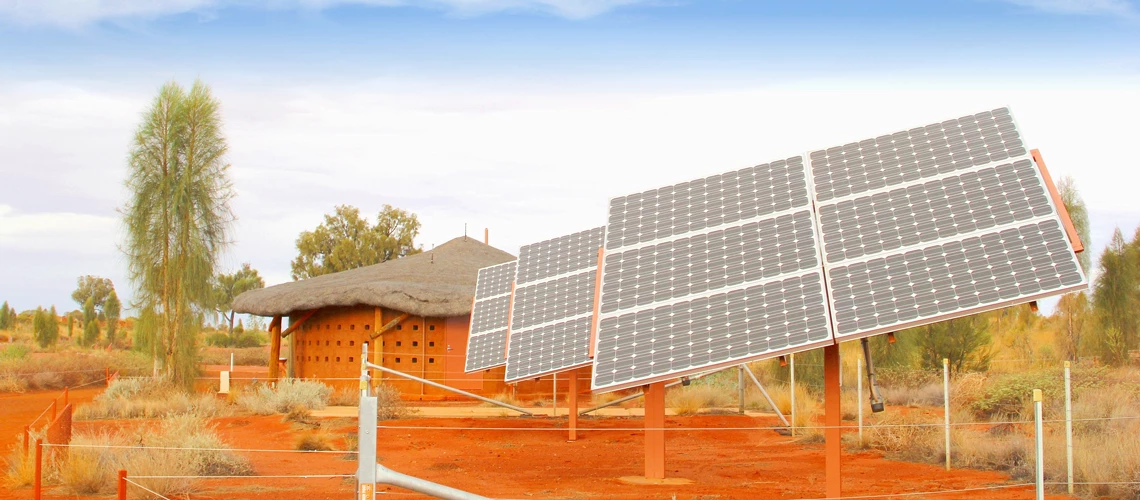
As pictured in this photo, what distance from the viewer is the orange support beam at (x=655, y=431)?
1202 centimetres

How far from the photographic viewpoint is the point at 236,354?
50.0 metres

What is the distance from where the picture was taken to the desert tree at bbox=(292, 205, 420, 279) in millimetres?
54625

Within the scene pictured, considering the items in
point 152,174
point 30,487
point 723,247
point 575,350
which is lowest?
point 30,487

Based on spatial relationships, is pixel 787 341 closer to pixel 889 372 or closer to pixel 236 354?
pixel 889 372

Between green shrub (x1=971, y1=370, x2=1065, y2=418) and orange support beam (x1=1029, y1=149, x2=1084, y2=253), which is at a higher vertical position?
orange support beam (x1=1029, y1=149, x2=1084, y2=253)

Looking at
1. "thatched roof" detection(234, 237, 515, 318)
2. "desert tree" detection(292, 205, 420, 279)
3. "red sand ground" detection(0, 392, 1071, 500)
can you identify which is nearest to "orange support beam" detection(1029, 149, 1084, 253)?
"red sand ground" detection(0, 392, 1071, 500)

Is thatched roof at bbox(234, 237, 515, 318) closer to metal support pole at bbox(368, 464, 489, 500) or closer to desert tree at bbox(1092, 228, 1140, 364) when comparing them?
desert tree at bbox(1092, 228, 1140, 364)

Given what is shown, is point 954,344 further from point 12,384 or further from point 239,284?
point 239,284

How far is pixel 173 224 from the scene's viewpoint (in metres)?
26.0

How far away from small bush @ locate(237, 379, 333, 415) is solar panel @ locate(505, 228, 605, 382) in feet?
22.1

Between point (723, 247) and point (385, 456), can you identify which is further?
point (385, 456)

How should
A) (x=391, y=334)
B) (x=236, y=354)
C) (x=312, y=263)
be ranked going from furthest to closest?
1. (x=312, y=263)
2. (x=236, y=354)
3. (x=391, y=334)

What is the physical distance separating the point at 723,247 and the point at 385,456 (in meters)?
7.14

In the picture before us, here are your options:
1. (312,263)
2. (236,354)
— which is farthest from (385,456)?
(312,263)
